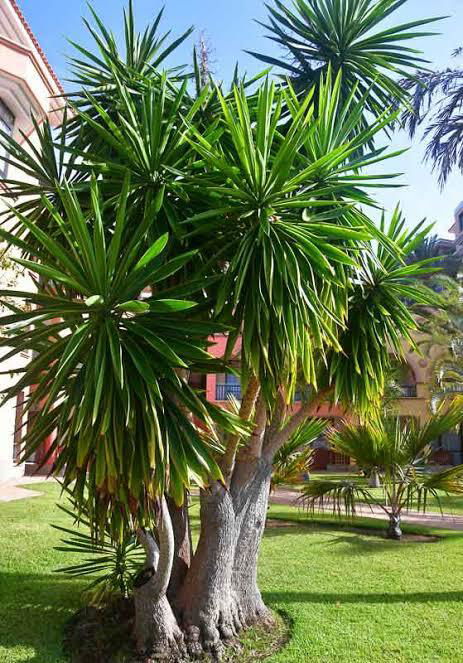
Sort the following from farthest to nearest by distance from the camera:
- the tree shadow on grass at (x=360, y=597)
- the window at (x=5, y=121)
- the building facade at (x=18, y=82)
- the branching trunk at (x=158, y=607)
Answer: the window at (x=5, y=121) → the building facade at (x=18, y=82) → the tree shadow on grass at (x=360, y=597) → the branching trunk at (x=158, y=607)

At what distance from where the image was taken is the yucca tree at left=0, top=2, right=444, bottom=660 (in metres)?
4.07

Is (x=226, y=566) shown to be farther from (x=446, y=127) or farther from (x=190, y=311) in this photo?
(x=446, y=127)

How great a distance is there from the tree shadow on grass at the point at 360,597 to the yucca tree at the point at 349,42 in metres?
5.72

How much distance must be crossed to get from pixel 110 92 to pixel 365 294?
3.32 meters

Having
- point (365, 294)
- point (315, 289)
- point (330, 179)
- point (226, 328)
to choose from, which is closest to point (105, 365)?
point (226, 328)

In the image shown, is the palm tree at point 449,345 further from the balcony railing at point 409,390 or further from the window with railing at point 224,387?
the window with railing at point 224,387

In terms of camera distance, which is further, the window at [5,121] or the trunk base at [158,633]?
the window at [5,121]

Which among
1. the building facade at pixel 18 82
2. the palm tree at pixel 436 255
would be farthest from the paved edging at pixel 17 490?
the palm tree at pixel 436 255

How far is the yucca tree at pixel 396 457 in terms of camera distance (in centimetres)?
919

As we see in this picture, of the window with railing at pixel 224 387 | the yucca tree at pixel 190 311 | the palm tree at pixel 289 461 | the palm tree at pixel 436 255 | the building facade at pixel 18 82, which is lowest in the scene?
the palm tree at pixel 289 461

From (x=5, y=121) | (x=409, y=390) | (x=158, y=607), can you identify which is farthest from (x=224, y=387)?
(x=158, y=607)

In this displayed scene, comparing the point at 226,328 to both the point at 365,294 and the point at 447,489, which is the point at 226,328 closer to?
the point at 365,294

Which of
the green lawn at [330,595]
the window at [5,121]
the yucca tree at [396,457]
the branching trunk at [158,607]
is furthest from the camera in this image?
the window at [5,121]

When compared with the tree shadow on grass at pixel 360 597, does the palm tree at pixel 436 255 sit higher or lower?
higher
